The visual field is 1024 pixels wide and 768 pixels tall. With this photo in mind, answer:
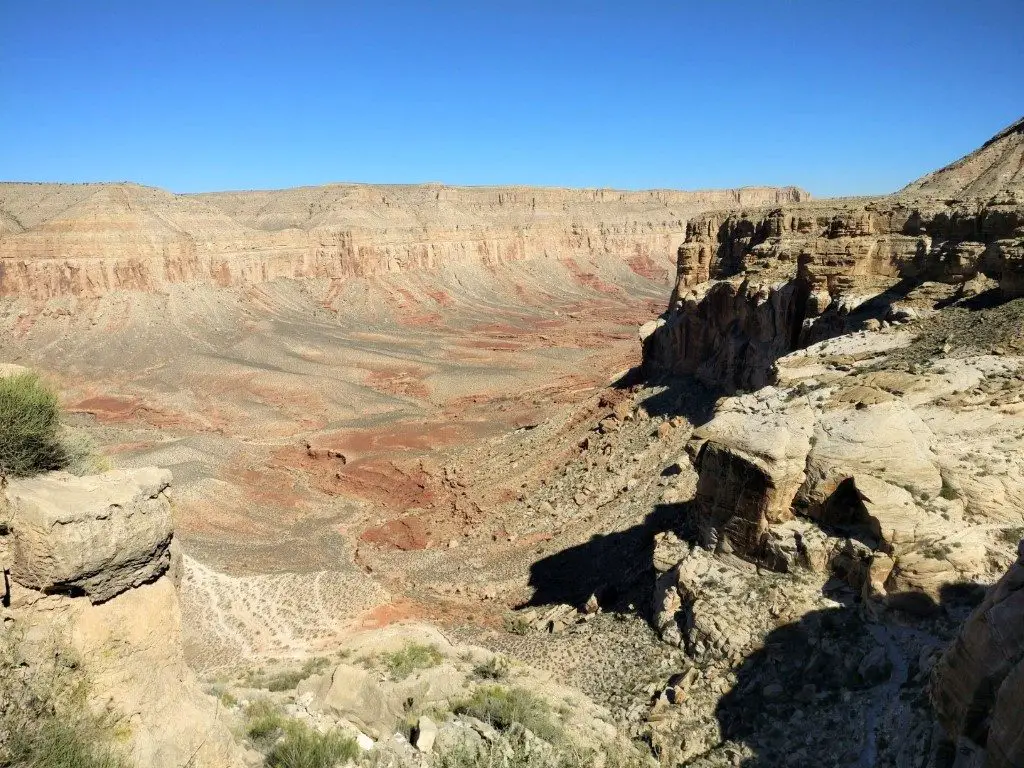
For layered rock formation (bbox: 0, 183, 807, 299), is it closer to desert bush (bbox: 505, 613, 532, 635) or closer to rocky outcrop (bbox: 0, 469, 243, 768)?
desert bush (bbox: 505, 613, 532, 635)

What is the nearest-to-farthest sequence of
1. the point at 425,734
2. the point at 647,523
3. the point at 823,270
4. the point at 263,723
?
1. the point at 263,723
2. the point at 425,734
3. the point at 647,523
4. the point at 823,270

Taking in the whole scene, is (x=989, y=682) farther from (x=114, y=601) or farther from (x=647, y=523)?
(x=647, y=523)

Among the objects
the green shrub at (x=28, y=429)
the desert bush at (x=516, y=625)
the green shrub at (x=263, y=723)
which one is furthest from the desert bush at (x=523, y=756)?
the desert bush at (x=516, y=625)

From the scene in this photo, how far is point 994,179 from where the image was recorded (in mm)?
33438

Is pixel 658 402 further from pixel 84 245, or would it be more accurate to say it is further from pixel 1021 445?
pixel 84 245

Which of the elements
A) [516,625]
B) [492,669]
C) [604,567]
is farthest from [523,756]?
[604,567]

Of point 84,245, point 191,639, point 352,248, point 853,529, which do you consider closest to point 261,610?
point 191,639

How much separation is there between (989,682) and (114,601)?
9347 mm

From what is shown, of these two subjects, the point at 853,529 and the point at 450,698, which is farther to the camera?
the point at 853,529

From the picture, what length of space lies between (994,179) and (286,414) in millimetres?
42338

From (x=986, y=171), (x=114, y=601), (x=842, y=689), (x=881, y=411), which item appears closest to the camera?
(x=114, y=601)

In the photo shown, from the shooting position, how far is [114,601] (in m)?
7.55

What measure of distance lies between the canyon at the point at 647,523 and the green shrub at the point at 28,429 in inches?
15.8

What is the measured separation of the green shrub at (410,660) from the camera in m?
11.7
